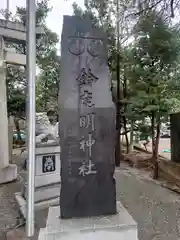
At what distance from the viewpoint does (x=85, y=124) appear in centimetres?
232

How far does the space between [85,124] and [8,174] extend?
427 cm

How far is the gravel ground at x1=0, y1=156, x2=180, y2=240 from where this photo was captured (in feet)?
11.2

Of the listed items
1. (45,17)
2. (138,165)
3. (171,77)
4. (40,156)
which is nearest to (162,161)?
(138,165)

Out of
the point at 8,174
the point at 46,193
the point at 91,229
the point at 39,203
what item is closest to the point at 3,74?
the point at 8,174

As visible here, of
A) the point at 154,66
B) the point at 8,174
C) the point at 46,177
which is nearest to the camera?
the point at 46,177

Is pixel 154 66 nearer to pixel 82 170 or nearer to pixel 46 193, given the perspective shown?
pixel 46 193

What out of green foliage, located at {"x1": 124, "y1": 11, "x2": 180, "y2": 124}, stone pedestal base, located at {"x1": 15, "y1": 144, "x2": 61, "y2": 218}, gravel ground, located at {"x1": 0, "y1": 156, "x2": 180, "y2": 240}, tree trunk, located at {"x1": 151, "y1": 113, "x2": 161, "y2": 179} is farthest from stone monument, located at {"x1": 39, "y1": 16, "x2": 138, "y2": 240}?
tree trunk, located at {"x1": 151, "y1": 113, "x2": 161, "y2": 179}

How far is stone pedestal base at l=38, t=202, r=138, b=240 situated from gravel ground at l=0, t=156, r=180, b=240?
3.84ft

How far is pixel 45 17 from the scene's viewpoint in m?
9.45

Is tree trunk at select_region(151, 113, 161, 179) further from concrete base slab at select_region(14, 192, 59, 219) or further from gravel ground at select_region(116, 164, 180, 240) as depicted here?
concrete base slab at select_region(14, 192, 59, 219)

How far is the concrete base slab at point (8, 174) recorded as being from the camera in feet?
19.2

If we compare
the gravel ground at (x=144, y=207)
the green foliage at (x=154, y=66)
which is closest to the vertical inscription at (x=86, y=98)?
the gravel ground at (x=144, y=207)

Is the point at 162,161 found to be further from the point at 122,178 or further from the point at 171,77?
the point at 171,77

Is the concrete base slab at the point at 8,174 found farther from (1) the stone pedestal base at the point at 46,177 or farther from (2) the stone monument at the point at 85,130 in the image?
(2) the stone monument at the point at 85,130
